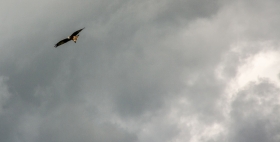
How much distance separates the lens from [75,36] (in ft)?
405
